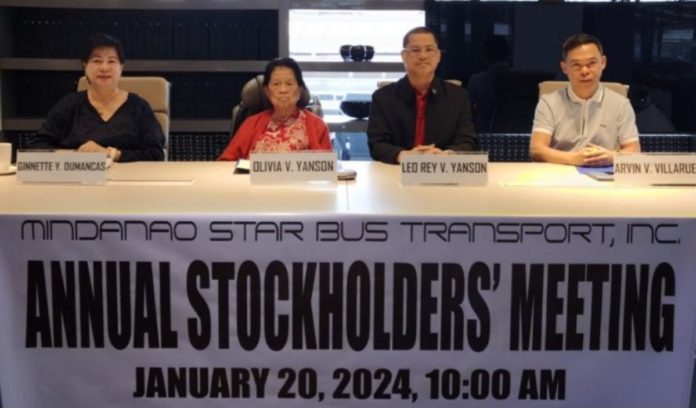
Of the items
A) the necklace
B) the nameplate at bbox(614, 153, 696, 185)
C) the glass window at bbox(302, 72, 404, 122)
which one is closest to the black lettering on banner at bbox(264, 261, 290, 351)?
the nameplate at bbox(614, 153, 696, 185)

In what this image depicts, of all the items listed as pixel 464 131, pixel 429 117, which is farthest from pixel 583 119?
pixel 429 117

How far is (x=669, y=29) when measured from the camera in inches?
192

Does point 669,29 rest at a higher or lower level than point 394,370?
higher

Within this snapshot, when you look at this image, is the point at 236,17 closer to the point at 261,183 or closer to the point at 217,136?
the point at 217,136

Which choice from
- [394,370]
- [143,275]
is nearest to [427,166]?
[394,370]

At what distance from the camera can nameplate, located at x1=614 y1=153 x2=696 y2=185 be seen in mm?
2297

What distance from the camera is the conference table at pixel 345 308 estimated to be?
1.86 meters

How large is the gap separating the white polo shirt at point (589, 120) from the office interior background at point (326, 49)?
66.7 inches

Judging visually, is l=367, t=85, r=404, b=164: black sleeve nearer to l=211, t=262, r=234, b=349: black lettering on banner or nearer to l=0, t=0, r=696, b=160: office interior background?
l=211, t=262, r=234, b=349: black lettering on banner

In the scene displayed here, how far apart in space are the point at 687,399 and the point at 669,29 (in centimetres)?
349

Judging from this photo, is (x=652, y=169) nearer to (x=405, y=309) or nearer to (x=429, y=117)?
(x=405, y=309)

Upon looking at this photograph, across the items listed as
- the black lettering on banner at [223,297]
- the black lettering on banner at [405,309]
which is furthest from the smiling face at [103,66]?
the black lettering on banner at [405,309]

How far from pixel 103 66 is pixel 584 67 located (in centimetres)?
175

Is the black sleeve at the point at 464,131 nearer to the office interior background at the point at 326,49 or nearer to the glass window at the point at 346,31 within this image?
the office interior background at the point at 326,49
